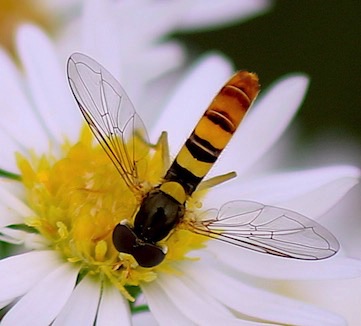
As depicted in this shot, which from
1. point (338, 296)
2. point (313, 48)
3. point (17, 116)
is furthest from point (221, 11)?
point (17, 116)

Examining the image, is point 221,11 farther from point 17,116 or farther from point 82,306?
point 82,306

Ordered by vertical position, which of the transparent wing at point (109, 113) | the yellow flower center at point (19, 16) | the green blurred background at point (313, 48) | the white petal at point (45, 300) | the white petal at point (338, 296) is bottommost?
the white petal at point (45, 300)

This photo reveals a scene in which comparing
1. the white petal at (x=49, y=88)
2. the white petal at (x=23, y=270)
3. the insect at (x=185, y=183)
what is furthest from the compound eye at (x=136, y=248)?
the white petal at (x=49, y=88)

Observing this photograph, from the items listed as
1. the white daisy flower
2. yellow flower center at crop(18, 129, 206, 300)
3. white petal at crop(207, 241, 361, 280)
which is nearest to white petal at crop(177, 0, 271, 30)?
the white daisy flower

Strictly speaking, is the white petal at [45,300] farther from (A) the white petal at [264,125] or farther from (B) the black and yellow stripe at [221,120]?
(A) the white petal at [264,125]

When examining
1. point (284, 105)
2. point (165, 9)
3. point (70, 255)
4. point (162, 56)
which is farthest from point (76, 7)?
point (70, 255)

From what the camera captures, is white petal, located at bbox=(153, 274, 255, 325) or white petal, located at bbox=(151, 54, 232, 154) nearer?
white petal, located at bbox=(153, 274, 255, 325)

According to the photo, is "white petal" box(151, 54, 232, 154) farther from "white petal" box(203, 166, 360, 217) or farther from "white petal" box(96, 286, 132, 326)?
"white petal" box(96, 286, 132, 326)
